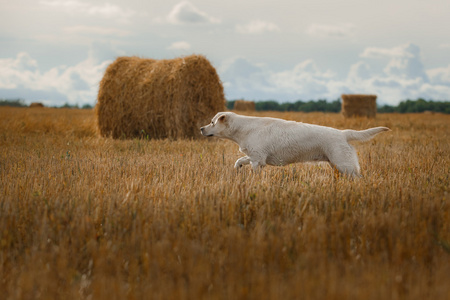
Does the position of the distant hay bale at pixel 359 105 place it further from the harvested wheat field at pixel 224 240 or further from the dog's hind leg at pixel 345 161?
the harvested wheat field at pixel 224 240

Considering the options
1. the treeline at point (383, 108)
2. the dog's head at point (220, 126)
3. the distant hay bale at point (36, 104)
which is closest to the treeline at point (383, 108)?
the treeline at point (383, 108)

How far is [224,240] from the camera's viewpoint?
3.13 metres

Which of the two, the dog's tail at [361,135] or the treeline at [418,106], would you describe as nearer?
the dog's tail at [361,135]

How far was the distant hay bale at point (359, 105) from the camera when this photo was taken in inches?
862

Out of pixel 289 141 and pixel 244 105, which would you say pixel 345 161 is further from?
pixel 244 105

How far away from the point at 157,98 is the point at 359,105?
14.0 m

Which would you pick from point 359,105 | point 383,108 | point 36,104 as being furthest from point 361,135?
point 383,108

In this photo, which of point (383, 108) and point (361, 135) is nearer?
point (361, 135)

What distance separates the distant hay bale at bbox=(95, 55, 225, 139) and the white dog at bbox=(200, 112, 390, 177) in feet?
15.9

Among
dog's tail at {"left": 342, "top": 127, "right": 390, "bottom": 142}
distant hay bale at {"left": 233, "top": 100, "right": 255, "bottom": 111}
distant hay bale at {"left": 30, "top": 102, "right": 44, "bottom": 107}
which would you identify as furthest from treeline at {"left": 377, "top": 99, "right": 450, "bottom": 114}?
dog's tail at {"left": 342, "top": 127, "right": 390, "bottom": 142}

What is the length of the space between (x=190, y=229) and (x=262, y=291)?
119 cm

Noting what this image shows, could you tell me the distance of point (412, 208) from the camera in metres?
4.03

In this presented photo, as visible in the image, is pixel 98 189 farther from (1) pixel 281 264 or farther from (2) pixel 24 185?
(1) pixel 281 264

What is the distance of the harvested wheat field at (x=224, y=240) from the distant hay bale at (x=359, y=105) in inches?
677
